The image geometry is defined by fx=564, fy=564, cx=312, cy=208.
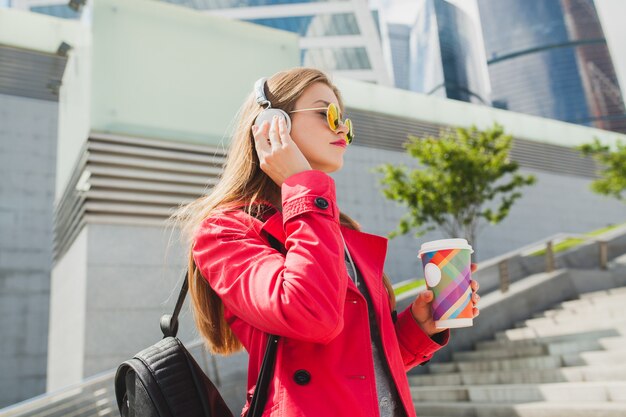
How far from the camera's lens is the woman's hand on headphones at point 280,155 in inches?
60.2

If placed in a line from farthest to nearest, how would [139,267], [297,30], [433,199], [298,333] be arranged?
[297,30]
[433,199]
[139,267]
[298,333]

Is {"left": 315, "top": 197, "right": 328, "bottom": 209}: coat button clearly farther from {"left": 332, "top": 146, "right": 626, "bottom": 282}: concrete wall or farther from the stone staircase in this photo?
{"left": 332, "top": 146, "right": 626, "bottom": 282}: concrete wall

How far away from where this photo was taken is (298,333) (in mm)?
1293

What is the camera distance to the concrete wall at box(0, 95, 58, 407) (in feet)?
42.9

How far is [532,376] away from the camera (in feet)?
21.1

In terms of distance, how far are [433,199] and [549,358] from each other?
6.23 metres

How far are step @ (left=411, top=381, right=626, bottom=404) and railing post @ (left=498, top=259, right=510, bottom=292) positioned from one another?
350 centimetres

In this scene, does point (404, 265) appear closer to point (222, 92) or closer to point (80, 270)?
point (222, 92)

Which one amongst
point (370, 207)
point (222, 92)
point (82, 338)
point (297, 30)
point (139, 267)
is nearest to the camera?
point (82, 338)

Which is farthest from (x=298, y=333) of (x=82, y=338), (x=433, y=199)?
(x=433, y=199)

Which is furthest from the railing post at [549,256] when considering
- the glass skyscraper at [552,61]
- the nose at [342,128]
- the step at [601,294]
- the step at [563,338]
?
the glass skyscraper at [552,61]

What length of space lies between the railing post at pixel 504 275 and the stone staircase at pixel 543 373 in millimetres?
893

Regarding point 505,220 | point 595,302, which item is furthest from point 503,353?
point 505,220

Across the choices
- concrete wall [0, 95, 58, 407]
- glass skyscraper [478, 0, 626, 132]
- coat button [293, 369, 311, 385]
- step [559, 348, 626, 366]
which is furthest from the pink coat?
glass skyscraper [478, 0, 626, 132]
